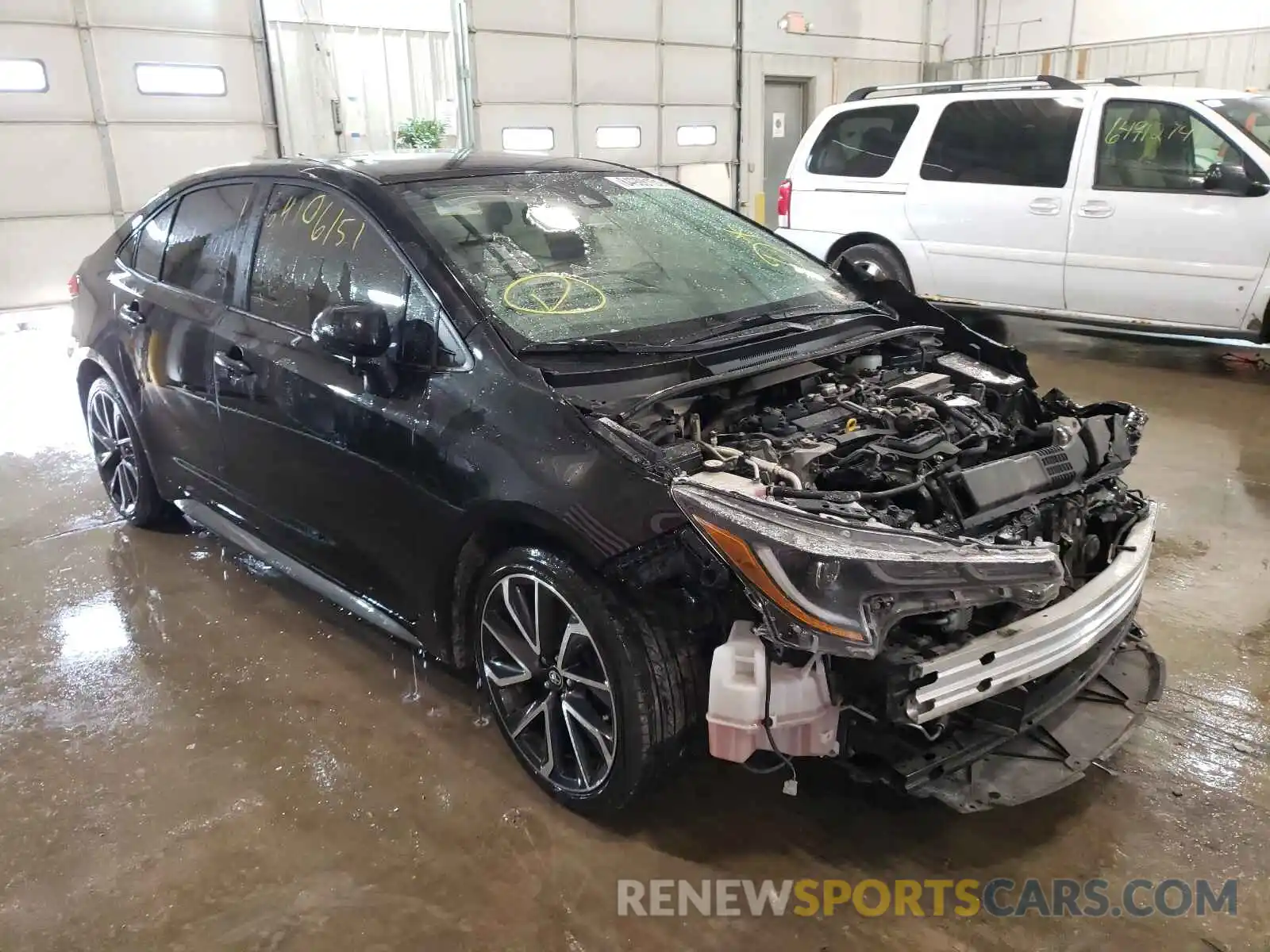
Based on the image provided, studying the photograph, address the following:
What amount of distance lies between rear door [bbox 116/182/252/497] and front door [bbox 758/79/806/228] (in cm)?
982

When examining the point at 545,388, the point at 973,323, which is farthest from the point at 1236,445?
the point at 545,388

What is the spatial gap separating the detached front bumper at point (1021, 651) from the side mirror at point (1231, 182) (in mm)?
4360

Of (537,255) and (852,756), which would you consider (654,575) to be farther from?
(537,255)

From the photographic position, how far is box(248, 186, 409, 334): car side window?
2568mm

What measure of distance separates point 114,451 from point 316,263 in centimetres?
192

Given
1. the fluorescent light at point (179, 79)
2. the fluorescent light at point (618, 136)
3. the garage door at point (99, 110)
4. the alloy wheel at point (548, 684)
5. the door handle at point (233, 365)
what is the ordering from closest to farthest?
the alloy wheel at point (548, 684)
the door handle at point (233, 365)
the garage door at point (99, 110)
the fluorescent light at point (179, 79)
the fluorescent light at point (618, 136)

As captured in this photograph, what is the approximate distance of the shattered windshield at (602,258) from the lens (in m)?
2.52

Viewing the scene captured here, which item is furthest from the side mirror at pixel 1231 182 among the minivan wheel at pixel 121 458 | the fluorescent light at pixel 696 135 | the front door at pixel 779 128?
the front door at pixel 779 128

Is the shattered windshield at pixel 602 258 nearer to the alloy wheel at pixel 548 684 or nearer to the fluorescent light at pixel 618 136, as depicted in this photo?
the alloy wheel at pixel 548 684

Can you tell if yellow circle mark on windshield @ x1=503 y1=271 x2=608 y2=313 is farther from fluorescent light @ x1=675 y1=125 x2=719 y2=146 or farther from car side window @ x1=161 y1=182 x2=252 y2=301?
fluorescent light @ x1=675 y1=125 x2=719 y2=146

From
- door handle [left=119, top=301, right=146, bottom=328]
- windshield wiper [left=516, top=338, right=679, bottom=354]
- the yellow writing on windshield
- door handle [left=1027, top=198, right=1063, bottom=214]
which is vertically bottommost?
door handle [left=119, top=301, right=146, bottom=328]

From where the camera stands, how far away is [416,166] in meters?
2.91

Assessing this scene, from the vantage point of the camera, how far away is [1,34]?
25.8 ft

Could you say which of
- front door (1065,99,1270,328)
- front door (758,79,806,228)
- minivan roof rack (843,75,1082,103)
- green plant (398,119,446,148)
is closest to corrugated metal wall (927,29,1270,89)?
front door (758,79,806,228)
